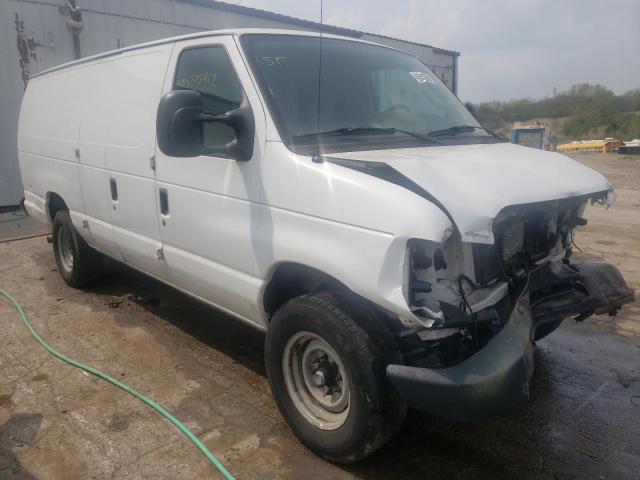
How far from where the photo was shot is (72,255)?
548 centimetres

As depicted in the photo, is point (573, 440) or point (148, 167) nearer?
point (573, 440)

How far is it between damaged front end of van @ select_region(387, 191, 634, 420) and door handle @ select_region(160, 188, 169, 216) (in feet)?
6.31

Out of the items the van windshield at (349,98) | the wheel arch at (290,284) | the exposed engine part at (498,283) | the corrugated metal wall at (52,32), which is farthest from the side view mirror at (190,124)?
the corrugated metal wall at (52,32)

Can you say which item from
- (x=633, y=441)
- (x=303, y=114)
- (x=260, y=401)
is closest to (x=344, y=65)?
(x=303, y=114)

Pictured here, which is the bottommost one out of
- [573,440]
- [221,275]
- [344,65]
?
[573,440]

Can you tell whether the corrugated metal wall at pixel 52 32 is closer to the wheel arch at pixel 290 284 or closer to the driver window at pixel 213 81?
the driver window at pixel 213 81

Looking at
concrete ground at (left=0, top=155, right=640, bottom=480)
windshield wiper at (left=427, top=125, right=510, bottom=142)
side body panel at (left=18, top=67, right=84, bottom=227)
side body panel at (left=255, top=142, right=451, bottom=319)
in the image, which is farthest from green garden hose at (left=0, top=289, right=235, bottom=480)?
windshield wiper at (left=427, top=125, right=510, bottom=142)

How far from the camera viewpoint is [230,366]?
391cm

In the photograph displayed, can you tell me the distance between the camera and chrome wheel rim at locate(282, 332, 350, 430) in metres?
2.78

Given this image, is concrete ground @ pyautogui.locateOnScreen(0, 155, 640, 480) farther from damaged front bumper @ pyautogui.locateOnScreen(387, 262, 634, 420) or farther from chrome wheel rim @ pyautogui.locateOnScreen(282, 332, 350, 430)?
damaged front bumper @ pyautogui.locateOnScreen(387, 262, 634, 420)

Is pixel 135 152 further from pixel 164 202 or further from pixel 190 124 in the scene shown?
pixel 190 124

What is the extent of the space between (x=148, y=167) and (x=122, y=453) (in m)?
1.91

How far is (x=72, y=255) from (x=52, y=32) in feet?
21.6

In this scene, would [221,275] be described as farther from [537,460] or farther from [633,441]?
[633,441]
